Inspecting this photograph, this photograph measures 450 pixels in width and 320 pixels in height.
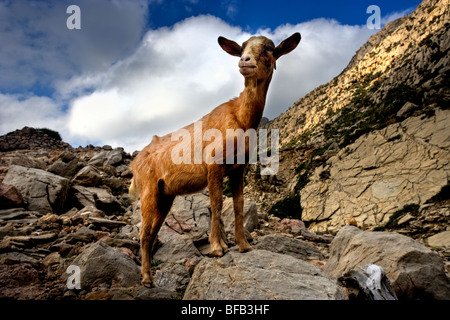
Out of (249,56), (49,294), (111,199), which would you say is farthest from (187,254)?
(111,199)

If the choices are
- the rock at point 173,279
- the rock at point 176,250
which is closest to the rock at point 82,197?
the rock at point 176,250

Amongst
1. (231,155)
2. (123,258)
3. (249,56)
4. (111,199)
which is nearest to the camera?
(249,56)

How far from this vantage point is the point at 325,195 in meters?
17.2

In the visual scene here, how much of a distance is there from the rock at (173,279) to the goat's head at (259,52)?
13.4 feet

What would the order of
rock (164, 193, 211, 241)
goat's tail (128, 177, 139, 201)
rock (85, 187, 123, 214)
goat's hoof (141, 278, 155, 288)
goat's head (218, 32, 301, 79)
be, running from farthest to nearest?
1. rock (85, 187, 123, 214)
2. rock (164, 193, 211, 241)
3. goat's tail (128, 177, 139, 201)
4. goat's hoof (141, 278, 155, 288)
5. goat's head (218, 32, 301, 79)

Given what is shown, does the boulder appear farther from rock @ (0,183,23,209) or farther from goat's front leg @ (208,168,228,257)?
rock @ (0,183,23,209)

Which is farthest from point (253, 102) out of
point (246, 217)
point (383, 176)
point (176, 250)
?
point (383, 176)

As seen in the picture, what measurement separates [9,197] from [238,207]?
9.35 m

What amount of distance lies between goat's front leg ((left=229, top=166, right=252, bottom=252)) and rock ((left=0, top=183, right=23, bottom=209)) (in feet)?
30.0

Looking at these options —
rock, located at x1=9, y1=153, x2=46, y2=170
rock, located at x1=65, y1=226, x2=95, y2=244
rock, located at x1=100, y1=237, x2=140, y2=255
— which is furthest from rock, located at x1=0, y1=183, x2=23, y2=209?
rock, located at x1=100, y1=237, x2=140, y2=255

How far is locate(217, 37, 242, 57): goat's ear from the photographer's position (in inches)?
170

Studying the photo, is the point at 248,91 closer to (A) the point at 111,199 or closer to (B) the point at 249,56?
(B) the point at 249,56

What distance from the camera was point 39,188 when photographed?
10.5 metres
